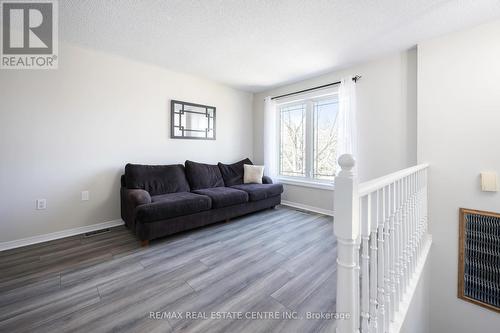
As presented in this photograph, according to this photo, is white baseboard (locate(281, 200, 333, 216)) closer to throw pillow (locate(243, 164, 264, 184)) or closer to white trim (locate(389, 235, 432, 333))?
throw pillow (locate(243, 164, 264, 184))

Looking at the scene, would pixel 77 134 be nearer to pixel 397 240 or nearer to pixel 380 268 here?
pixel 380 268

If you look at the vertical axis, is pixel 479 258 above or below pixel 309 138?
below

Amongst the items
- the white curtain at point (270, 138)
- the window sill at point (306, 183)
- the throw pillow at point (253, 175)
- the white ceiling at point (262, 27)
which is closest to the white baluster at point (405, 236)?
the white ceiling at point (262, 27)

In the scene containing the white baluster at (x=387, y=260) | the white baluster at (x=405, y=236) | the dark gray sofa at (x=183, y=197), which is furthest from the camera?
the dark gray sofa at (x=183, y=197)

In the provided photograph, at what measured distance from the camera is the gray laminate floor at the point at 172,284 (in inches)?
53.7

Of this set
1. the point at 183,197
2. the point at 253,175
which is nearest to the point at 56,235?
the point at 183,197

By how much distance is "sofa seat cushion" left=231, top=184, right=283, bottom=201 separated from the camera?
3.44 meters

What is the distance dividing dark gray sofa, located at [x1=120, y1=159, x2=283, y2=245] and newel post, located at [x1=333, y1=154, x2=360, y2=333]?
2128 millimetres

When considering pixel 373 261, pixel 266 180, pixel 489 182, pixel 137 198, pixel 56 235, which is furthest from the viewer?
pixel 266 180

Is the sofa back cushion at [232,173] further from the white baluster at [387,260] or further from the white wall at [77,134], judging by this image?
the white baluster at [387,260]

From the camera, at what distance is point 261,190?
356 centimetres

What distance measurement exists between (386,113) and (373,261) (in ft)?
8.30

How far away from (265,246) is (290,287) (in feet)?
2.38

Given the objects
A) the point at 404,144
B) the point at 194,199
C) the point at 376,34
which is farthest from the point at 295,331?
the point at 376,34
